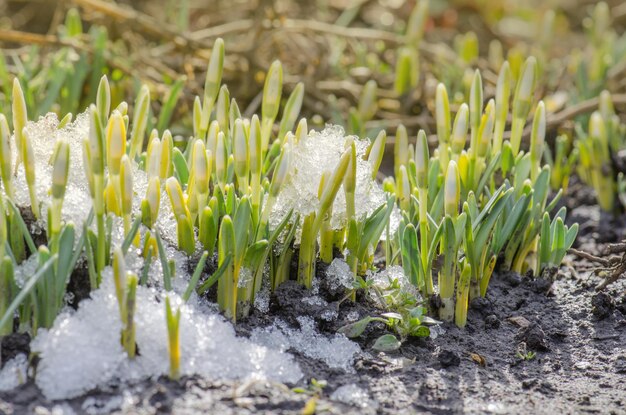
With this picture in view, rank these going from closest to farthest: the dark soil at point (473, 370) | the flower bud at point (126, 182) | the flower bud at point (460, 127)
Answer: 1. the dark soil at point (473, 370)
2. the flower bud at point (126, 182)
3. the flower bud at point (460, 127)

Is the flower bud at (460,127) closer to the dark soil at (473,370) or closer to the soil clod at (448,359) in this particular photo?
the dark soil at (473,370)

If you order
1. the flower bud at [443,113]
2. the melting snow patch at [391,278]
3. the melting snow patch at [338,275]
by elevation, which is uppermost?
the flower bud at [443,113]

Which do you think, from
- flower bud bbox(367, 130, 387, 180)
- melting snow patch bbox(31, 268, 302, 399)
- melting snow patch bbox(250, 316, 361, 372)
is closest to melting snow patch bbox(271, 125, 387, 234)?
flower bud bbox(367, 130, 387, 180)

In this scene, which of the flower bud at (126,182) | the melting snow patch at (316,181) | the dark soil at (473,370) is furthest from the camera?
the melting snow patch at (316,181)

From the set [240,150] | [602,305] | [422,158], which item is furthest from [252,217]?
[602,305]

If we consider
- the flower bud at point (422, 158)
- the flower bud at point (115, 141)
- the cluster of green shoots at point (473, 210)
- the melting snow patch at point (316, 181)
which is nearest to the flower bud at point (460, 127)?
the cluster of green shoots at point (473, 210)

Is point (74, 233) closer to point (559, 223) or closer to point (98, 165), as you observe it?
point (98, 165)

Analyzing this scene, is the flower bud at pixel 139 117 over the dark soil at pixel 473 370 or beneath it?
over
